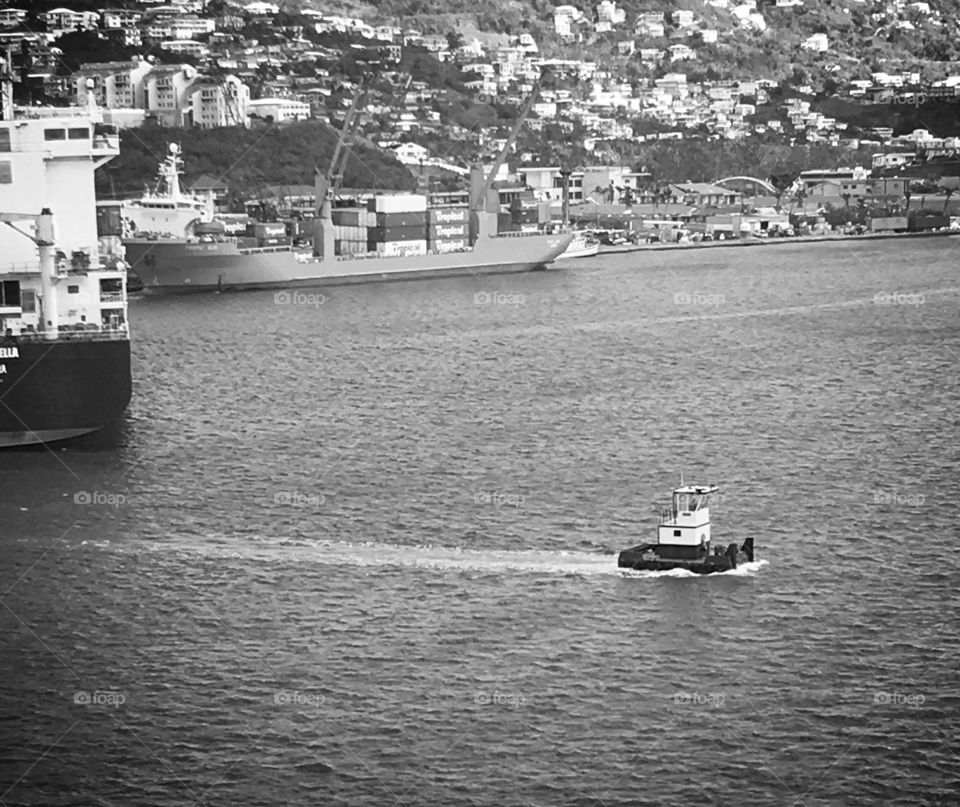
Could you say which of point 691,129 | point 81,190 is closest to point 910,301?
point 81,190

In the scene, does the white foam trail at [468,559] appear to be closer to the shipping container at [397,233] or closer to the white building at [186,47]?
the shipping container at [397,233]

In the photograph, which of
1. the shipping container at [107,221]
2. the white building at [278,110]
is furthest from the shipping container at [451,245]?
the white building at [278,110]

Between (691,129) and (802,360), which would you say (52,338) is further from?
(691,129)

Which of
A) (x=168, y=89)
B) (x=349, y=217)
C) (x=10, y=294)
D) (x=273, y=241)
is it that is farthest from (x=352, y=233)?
(x=10, y=294)

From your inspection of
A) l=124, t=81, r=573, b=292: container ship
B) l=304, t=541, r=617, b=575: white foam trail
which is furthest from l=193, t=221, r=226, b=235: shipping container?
l=304, t=541, r=617, b=575: white foam trail

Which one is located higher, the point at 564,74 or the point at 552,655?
the point at 564,74
